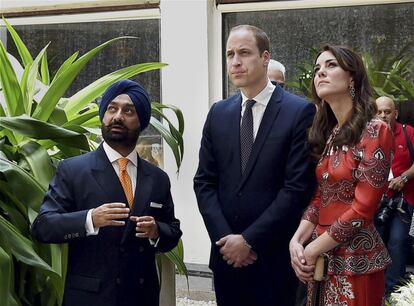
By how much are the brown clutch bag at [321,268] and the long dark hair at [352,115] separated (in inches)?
18.1

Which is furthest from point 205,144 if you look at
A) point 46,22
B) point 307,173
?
point 46,22

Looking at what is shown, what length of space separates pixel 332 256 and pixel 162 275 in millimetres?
1195

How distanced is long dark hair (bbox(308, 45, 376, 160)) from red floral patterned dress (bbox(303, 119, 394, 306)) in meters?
0.04

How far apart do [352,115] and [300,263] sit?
2.13 feet

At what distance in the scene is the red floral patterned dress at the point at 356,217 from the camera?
3.09 meters

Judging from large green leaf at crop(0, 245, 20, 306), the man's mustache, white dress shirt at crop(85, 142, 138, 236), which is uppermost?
the man's mustache

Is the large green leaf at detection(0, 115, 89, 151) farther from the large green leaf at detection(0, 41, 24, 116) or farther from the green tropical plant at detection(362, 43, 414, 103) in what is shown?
the green tropical plant at detection(362, 43, 414, 103)

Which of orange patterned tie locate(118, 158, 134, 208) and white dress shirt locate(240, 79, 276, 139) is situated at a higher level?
white dress shirt locate(240, 79, 276, 139)

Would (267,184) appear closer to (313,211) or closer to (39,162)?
(313,211)

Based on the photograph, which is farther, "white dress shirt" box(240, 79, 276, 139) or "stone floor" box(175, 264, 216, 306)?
"stone floor" box(175, 264, 216, 306)

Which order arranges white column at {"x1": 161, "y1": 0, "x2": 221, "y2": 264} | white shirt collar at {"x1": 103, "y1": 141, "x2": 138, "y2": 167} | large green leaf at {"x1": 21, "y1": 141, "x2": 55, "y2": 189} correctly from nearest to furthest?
white shirt collar at {"x1": 103, "y1": 141, "x2": 138, "y2": 167}
large green leaf at {"x1": 21, "y1": 141, "x2": 55, "y2": 189}
white column at {"x1": 161, "y1": 0, "x2": 221, "y2": 264}

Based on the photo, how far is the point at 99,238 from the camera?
3100 mm

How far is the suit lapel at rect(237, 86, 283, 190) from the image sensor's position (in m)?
3.50

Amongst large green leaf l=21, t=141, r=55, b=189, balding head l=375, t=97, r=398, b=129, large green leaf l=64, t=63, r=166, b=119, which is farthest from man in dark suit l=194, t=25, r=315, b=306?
balding head l=375, t=97, r=398, b=129
